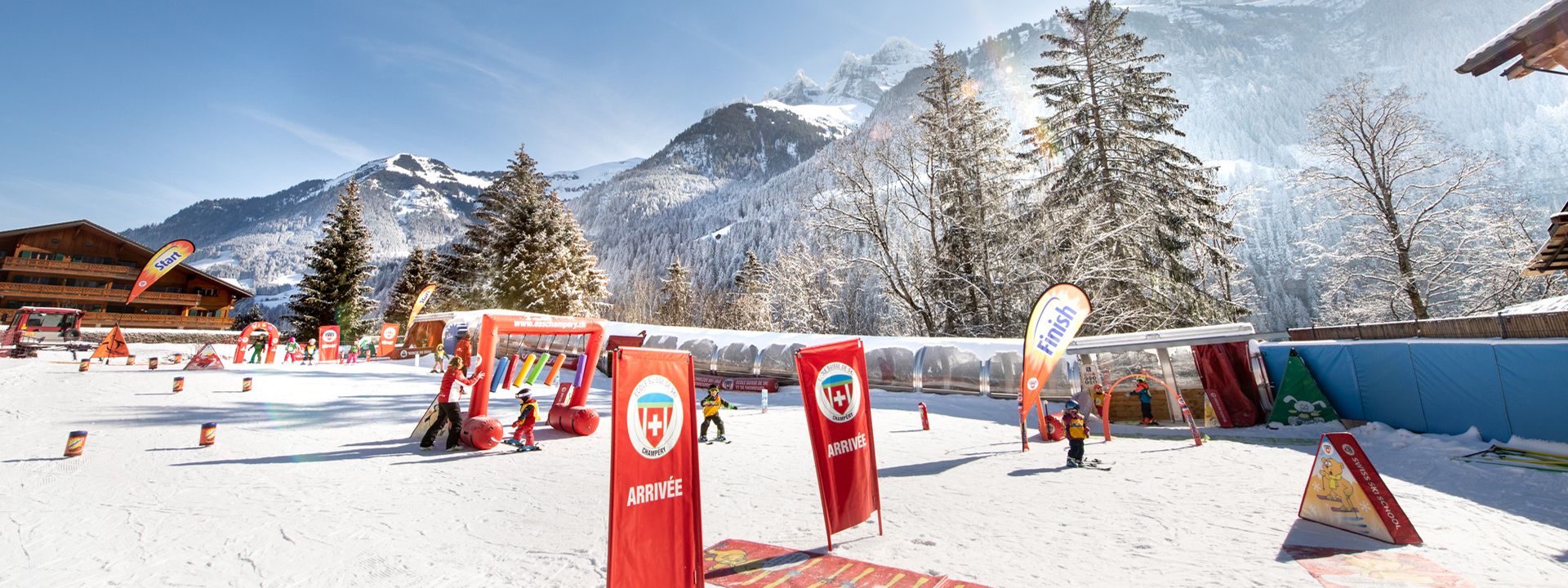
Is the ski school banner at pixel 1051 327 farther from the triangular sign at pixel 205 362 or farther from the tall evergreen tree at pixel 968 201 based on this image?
the triangular sign at pixel 205 362

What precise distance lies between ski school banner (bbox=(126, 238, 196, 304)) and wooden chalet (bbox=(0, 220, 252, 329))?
19855 mm

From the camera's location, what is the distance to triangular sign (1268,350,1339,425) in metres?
13.5

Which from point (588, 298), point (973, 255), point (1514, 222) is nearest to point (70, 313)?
point (588, 298)

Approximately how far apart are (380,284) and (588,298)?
126986mm

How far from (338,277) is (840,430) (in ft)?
150

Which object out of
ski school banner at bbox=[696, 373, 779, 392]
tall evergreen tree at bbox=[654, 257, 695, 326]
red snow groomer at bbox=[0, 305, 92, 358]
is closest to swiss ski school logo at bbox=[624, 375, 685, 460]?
ski school banner at bbox=[696, 373, 779, 392]

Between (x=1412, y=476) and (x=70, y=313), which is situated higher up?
(x=70, y=313)

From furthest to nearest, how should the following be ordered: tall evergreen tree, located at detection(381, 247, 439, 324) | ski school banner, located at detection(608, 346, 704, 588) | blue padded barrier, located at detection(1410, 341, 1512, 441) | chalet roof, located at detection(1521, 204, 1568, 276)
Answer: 1. tall evergreen tree, located at detection(381, 247, 439, 324)
2. blue padded barrier, located at detection(1410, 341, 1512, 441)
3. chalet roof, located at detection(1521, 204, 1568, 276)
4. ski school banner, located at detection(608, 346, 704, 588)

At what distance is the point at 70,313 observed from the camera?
29.6 meters

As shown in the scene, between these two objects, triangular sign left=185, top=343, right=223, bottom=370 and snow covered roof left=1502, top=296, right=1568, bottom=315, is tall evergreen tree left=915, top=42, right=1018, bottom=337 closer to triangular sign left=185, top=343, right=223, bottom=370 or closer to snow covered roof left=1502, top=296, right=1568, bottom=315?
snow covered roof left=1502, top=296, right=1568, bottom=315

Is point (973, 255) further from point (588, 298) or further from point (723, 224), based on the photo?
point (723, 224)

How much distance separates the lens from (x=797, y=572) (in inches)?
199

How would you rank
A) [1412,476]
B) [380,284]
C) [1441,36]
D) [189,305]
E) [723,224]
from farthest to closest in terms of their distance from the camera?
[380,284], [723,224], [1441,36], [189,305], [1412,476]

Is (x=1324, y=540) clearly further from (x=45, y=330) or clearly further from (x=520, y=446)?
(x=45, y=330)
